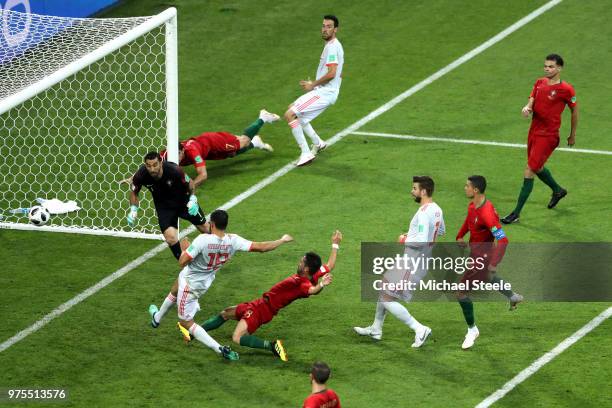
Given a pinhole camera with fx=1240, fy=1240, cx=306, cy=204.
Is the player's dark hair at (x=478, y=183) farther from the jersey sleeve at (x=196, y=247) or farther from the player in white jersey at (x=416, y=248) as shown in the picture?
the jersey sleeve at (x=196, y=247)

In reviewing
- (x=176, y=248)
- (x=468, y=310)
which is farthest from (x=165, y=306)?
(x=468, y=310)

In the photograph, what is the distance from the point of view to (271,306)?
12617 millimetres

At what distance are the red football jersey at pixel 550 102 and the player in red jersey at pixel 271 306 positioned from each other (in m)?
4.01

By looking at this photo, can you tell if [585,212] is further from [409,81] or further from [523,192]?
[409,81]

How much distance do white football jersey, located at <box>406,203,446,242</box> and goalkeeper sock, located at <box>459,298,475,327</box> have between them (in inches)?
28.0

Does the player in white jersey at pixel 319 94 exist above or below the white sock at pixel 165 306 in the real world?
above

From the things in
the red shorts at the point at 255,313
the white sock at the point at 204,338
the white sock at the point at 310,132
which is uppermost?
the white sock at the point at 310,132

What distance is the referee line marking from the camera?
43.2 feet

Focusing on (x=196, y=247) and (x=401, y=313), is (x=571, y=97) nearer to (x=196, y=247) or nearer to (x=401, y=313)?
(x=401, y=313)

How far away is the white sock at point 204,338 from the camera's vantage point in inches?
482

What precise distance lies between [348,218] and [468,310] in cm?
360

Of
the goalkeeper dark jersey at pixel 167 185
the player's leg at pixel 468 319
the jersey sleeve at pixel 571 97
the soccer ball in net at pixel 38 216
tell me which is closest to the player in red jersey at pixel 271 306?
the player's leg at pixel 468 319

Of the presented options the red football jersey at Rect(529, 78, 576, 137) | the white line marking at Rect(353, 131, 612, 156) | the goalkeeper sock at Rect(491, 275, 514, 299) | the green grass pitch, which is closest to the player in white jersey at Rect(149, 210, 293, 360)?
the green grass pitch

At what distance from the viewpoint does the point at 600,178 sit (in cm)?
1691
